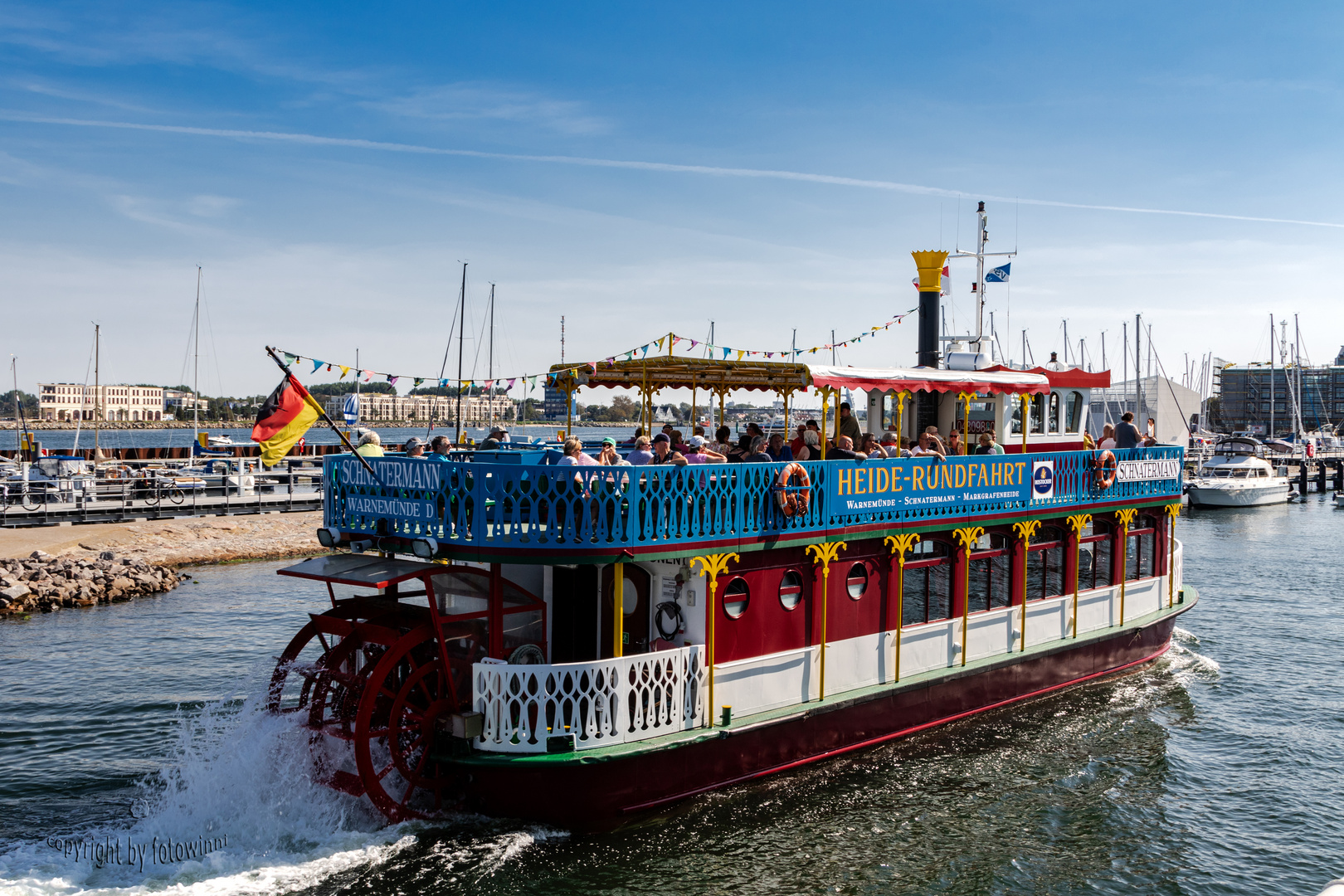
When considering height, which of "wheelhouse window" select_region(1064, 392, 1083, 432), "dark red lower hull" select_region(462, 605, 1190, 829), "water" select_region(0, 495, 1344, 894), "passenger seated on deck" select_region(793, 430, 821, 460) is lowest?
"water" select_region(0, 495, 1344, 894)

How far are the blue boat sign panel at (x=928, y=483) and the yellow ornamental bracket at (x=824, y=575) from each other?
0.52m

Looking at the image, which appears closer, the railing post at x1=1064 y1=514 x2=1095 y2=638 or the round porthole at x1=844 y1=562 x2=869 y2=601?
the round porthole at x1=844 y1=562 x2=869 y2=601

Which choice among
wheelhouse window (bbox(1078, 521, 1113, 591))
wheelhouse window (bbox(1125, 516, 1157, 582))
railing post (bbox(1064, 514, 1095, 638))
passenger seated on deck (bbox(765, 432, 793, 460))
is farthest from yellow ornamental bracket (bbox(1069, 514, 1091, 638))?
passenger seated on deck (bbox(765, 432, 793, 460))

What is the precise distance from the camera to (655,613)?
11867mm

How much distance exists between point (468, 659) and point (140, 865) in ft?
12.4

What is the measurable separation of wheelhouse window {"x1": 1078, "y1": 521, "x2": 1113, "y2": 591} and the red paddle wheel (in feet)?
32.4

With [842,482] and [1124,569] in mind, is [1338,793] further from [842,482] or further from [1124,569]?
[842,482]

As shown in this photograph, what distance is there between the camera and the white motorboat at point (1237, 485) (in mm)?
54062

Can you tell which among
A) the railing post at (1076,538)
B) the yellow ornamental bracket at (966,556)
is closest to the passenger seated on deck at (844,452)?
the yellow ornamental bracket at (966,556)

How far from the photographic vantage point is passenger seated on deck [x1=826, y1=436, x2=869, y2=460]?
12.8m

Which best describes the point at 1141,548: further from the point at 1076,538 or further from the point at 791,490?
the point at 791,490

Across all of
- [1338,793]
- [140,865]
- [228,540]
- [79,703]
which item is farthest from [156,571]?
[1338,793]

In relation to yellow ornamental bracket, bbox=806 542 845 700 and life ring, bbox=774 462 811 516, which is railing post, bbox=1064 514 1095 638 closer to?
yellow ornamental bracket, bbox=806 542 845 700

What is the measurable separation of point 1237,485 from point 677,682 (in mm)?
52964
